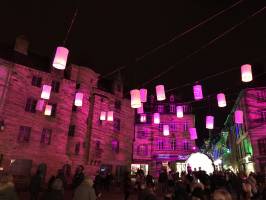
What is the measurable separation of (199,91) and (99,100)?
52.3 feet

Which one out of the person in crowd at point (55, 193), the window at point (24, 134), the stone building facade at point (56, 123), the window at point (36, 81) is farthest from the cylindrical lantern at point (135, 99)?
the window at point (36, 81)

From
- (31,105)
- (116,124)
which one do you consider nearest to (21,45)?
(31,105)

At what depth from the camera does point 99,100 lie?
93.5 ft

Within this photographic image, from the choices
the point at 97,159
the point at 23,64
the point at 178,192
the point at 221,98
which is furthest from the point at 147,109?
the point at 178,192

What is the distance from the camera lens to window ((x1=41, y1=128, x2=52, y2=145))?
22344mm

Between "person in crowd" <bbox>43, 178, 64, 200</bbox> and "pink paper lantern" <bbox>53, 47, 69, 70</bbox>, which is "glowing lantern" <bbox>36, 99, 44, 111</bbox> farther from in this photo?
"person in crowd" <bbox>43, 178, 64, 200</bbox>

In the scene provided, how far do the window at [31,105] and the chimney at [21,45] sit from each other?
502 cm

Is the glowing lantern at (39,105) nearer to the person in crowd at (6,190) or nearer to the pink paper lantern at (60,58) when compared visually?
the pink paper lantern at (60,58)

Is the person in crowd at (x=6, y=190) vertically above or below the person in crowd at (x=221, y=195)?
below

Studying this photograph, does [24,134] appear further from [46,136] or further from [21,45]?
[21,45]

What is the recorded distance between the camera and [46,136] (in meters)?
22.6

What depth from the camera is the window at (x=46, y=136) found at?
73.3ft

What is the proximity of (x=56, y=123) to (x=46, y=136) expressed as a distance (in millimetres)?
1535

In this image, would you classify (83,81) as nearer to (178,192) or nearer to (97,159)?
(97,159)
